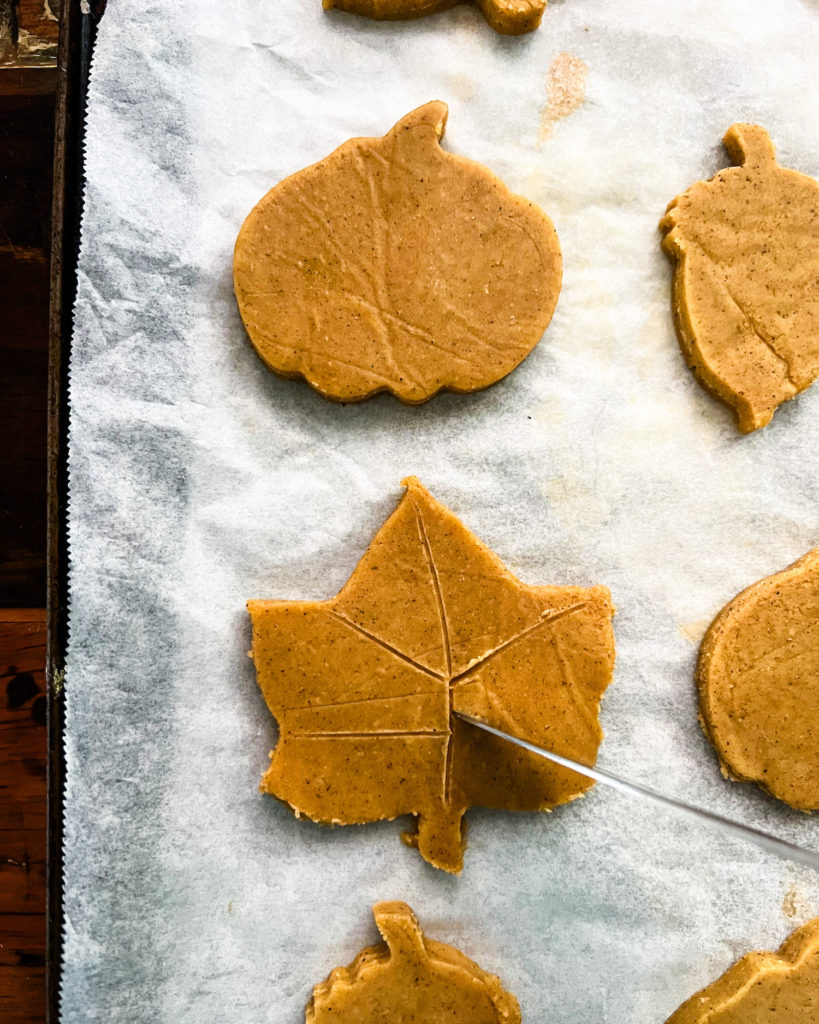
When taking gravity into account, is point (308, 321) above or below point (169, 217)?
below

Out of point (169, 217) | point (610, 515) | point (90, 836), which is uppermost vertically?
point (169, 217)

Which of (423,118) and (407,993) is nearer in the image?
(407,993)

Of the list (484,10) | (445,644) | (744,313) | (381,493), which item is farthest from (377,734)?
(484,10)

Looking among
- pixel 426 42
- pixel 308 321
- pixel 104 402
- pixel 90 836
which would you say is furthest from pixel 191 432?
pixel 426 42

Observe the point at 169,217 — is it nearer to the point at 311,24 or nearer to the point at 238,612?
the point at 311,24

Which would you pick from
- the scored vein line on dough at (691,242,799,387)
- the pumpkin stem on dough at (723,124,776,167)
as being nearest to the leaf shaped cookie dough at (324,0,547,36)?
the pumpkin stem on dough at (723,124,776,167)

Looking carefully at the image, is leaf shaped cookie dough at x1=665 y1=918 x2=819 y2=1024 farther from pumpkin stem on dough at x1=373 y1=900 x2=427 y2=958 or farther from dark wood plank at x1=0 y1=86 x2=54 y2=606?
dark wood plank at x1=0 y1=86 x2=54 y2=606

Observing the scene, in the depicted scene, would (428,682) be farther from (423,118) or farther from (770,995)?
(423,118)
